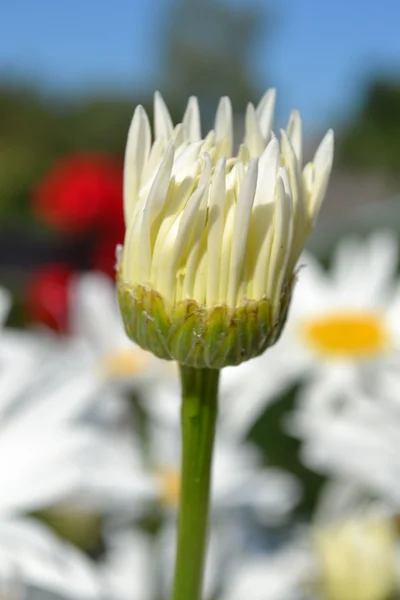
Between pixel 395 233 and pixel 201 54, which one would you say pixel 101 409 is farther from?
pixel 201 54

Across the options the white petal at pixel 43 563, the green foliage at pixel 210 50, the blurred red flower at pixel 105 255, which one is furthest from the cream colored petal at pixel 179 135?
the green foliage at pixel 210 50

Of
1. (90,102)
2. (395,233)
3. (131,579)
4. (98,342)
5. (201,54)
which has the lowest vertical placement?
(131,579)

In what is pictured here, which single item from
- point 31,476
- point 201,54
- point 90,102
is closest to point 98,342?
point 31,476

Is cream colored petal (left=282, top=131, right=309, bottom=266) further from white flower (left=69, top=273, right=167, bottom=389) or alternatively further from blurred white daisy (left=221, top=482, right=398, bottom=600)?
white flower (left=69, top=273, right=167, bottom=389)

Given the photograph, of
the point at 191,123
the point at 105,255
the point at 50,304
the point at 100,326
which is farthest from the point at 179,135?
the point at 105,255

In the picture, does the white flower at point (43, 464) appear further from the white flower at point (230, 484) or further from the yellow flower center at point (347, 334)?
the yellow flower center at point (347, 334)

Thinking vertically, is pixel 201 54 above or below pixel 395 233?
above

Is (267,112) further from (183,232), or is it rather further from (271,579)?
(271,579)

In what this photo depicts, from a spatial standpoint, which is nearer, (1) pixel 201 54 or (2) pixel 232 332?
(2) pixel 232 332
